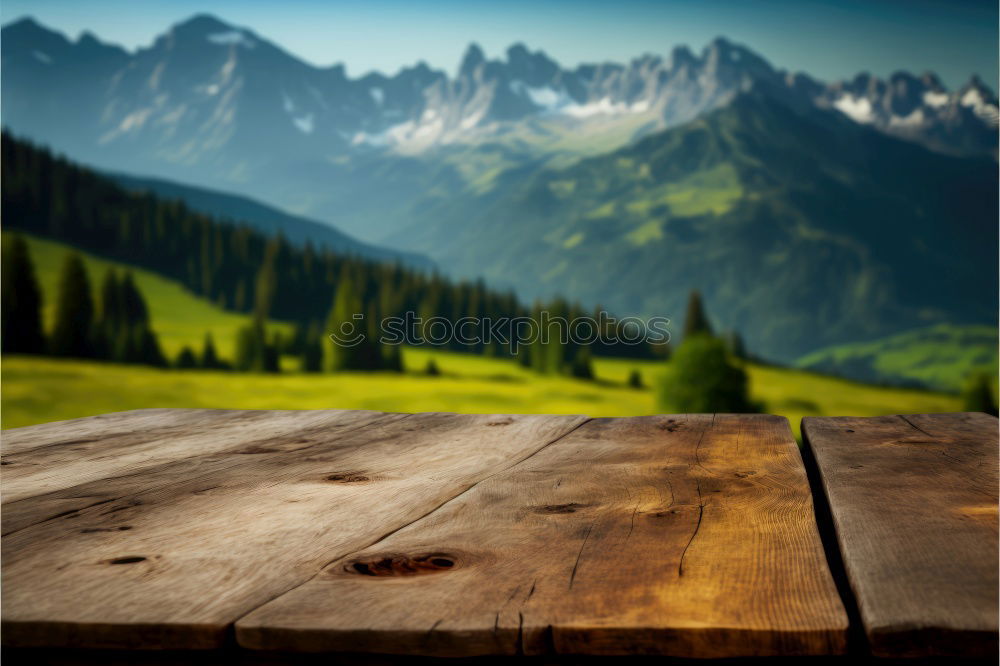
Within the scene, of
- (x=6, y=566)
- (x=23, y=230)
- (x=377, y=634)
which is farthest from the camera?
(x=23, y=230)

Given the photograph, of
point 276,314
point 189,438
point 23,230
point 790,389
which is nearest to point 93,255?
point 23,230

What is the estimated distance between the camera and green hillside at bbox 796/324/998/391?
510ft

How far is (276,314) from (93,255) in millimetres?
20140

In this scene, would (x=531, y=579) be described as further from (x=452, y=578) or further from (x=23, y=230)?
(x=23, y=230)

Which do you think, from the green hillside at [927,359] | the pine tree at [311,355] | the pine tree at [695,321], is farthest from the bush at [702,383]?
the green hillside at [927,359]

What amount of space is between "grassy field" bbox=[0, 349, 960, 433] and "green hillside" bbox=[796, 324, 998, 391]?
80549mm

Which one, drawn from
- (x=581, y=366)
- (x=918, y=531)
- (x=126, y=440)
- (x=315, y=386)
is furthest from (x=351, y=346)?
(x=918, y=531)

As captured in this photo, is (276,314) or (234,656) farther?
(276,314)

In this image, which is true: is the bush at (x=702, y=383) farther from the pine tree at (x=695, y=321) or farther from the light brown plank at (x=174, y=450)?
the light brown plank at (x=174, y=450)

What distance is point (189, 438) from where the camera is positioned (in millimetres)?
2246

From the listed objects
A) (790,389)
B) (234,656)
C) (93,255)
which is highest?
(93,255)

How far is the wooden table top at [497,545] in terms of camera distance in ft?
2.83

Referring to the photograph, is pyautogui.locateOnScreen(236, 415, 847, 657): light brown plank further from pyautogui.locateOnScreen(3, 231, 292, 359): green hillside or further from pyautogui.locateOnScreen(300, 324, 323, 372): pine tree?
pyautogui.locateOnScreen(3, 231, 292, 359): green hillside

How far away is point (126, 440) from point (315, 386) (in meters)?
70.1
